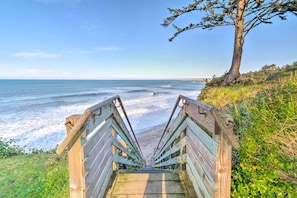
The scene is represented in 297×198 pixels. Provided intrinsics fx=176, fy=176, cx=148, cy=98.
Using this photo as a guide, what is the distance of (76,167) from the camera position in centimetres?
138

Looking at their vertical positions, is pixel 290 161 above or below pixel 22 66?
below

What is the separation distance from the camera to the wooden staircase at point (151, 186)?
7.73 feet

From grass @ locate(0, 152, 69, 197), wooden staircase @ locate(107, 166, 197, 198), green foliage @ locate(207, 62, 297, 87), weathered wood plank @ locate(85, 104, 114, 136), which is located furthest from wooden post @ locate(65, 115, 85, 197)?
green foliage @ locate(207, 62, 297, 87)

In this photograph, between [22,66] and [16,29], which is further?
[22,66]

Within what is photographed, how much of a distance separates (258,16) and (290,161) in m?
9.15

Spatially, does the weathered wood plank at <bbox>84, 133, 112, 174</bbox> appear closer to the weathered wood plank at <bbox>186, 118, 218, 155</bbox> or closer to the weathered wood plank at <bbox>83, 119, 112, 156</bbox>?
the weathered wood plank at <bbox>83, 119, 112, 156</bbox>

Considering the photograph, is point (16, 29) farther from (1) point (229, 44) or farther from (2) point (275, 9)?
(2) point (275, 9)

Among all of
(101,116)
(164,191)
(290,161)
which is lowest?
(164,191)

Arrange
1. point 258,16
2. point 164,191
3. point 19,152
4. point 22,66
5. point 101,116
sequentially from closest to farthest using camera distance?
point 101,116
point 164,191
point 19,152
point 258,16
point 22,66

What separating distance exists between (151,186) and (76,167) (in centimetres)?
152

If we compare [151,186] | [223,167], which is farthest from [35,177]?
[223,167]

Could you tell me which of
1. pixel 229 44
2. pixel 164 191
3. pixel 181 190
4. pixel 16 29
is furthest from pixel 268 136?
pixel 16 29

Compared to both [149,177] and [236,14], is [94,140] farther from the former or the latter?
[236,14]

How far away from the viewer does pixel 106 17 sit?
15180 mm
